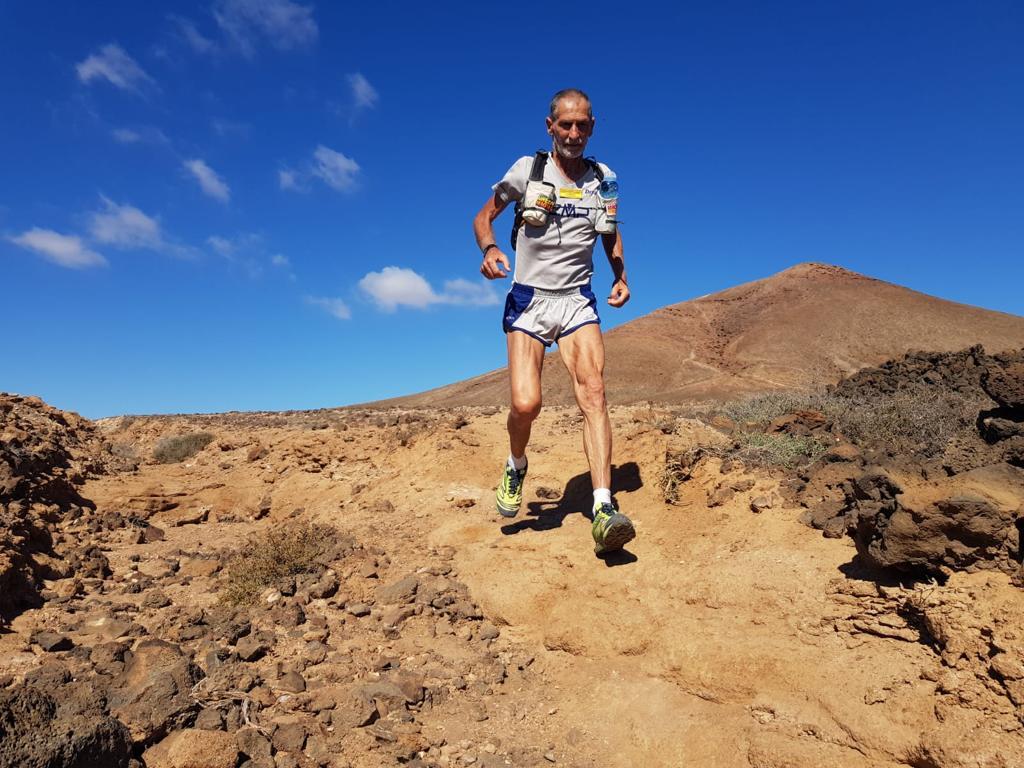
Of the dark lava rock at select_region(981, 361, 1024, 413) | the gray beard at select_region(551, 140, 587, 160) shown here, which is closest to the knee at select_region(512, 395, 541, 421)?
the gray beard at select_region(551, 140, 587, 160)

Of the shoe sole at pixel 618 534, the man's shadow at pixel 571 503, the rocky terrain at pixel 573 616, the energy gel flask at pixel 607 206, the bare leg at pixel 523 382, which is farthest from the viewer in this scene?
the man's shadow at pixel 571 503

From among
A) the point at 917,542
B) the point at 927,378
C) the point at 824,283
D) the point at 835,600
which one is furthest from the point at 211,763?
the point at 824,283

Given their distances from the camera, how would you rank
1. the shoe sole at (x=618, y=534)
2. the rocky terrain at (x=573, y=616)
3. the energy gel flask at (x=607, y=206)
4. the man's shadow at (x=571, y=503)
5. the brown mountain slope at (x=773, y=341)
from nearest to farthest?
the rocky terrain at (x=573, y=616) < the shoe sole at (x=618, y=534) < the energy gel flask at (x=607, y=206) < the man's shadow at (x=571, y=503) < the brown mountain slope at (x=773, y=341)

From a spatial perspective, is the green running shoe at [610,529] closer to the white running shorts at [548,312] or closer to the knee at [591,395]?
the knee at [591,395]

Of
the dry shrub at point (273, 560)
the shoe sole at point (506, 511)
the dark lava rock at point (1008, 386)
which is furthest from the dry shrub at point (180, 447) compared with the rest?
the dark lava rock at point (1008, 386)

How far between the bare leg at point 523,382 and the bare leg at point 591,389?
18cm

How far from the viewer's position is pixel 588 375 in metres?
4.00

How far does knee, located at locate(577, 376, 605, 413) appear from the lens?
3963 millimetres

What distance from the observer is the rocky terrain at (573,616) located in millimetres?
2426

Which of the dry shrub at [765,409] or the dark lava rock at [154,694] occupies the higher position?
the dry shrub at [765,409]

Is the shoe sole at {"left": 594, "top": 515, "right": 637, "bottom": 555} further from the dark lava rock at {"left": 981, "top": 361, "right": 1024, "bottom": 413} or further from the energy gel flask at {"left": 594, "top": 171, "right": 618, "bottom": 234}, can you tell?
the dark lava rock at {"left": 981, "top": 361, "right": 1024, "bottom": 413}

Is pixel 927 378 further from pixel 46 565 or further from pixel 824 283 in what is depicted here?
pixel 824 283

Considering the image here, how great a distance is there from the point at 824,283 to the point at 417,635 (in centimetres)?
4355

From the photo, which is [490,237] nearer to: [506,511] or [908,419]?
[506,511]
